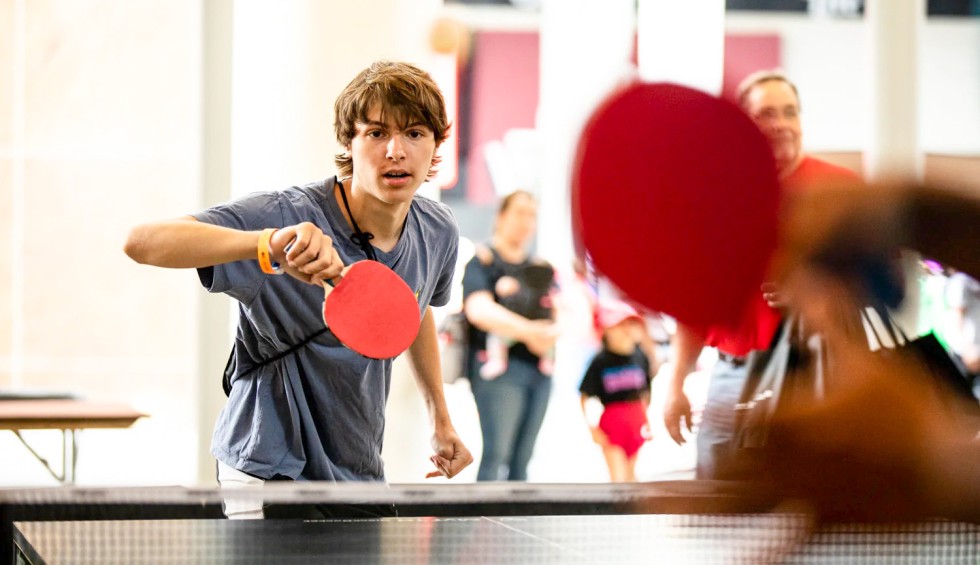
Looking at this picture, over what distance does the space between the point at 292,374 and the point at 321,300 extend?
0.53 feet

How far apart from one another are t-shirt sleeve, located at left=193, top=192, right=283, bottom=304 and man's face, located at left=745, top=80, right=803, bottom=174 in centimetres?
116

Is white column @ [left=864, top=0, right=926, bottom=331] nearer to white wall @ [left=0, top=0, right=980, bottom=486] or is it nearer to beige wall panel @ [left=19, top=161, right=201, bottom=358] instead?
white wall @ [left=0, top=0, right=980, bottom=486]

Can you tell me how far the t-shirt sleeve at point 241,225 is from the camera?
2.06 metres

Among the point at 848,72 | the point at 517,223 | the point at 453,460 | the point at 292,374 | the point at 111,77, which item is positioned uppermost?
the point at 848,72

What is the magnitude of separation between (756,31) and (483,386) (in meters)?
2.81

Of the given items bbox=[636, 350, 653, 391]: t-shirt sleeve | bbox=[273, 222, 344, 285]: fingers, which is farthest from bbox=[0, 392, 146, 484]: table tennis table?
bbox=[273, 222, 344, 285]: fingers

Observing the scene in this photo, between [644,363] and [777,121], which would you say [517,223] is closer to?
[644,363]

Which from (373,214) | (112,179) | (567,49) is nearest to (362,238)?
(373,214)

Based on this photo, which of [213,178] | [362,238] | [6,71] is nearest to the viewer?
[362,238]

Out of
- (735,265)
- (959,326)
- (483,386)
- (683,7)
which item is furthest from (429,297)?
(683,7)

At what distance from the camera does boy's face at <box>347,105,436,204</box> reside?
2.12m

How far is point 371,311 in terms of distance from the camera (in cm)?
196

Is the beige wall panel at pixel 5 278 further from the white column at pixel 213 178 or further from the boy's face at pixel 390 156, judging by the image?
the boy's face at pixel 390 156

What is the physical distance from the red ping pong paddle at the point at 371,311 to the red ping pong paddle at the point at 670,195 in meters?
1.00
